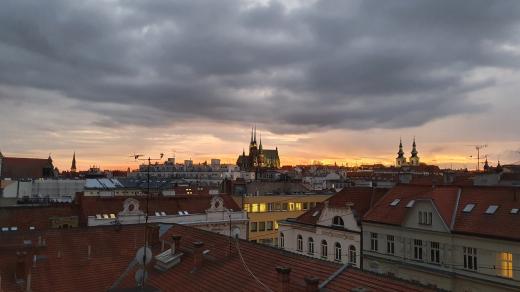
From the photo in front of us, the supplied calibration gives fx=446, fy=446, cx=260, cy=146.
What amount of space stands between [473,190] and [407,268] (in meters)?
8.52

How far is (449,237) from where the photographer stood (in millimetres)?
34000

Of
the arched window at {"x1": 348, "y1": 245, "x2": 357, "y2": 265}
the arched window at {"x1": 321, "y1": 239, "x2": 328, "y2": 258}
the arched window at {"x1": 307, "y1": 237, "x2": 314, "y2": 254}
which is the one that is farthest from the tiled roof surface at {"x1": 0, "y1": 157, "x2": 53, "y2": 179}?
the arched window at {"x1": 348, "y1": 245, "x2": 357, "y2": 265}

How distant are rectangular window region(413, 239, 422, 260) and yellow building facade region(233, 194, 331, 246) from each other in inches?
1174

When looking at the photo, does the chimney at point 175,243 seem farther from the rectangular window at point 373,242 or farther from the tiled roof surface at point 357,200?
the tiled roof surface at point 357,200

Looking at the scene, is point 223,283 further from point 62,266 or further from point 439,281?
point 439,281

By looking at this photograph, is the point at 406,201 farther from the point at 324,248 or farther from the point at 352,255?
the point at 324,248

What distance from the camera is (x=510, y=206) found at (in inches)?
1297

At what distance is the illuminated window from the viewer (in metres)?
29.8

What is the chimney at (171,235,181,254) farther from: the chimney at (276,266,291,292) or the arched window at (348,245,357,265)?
the arched window at (348,245,357,265)

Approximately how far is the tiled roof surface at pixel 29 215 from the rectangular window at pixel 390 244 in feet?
102

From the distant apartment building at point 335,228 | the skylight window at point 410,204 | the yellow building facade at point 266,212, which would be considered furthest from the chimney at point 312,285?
the yellow building facade at point 266,212

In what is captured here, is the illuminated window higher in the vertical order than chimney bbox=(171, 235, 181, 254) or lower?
lower

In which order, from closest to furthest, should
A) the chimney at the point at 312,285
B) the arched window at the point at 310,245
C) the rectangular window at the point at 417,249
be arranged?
the chimney at the point at 312,285
the rectangular window at the point at 417,249
the arched window at the point at 310,245

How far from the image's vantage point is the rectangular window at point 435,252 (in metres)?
34.7
